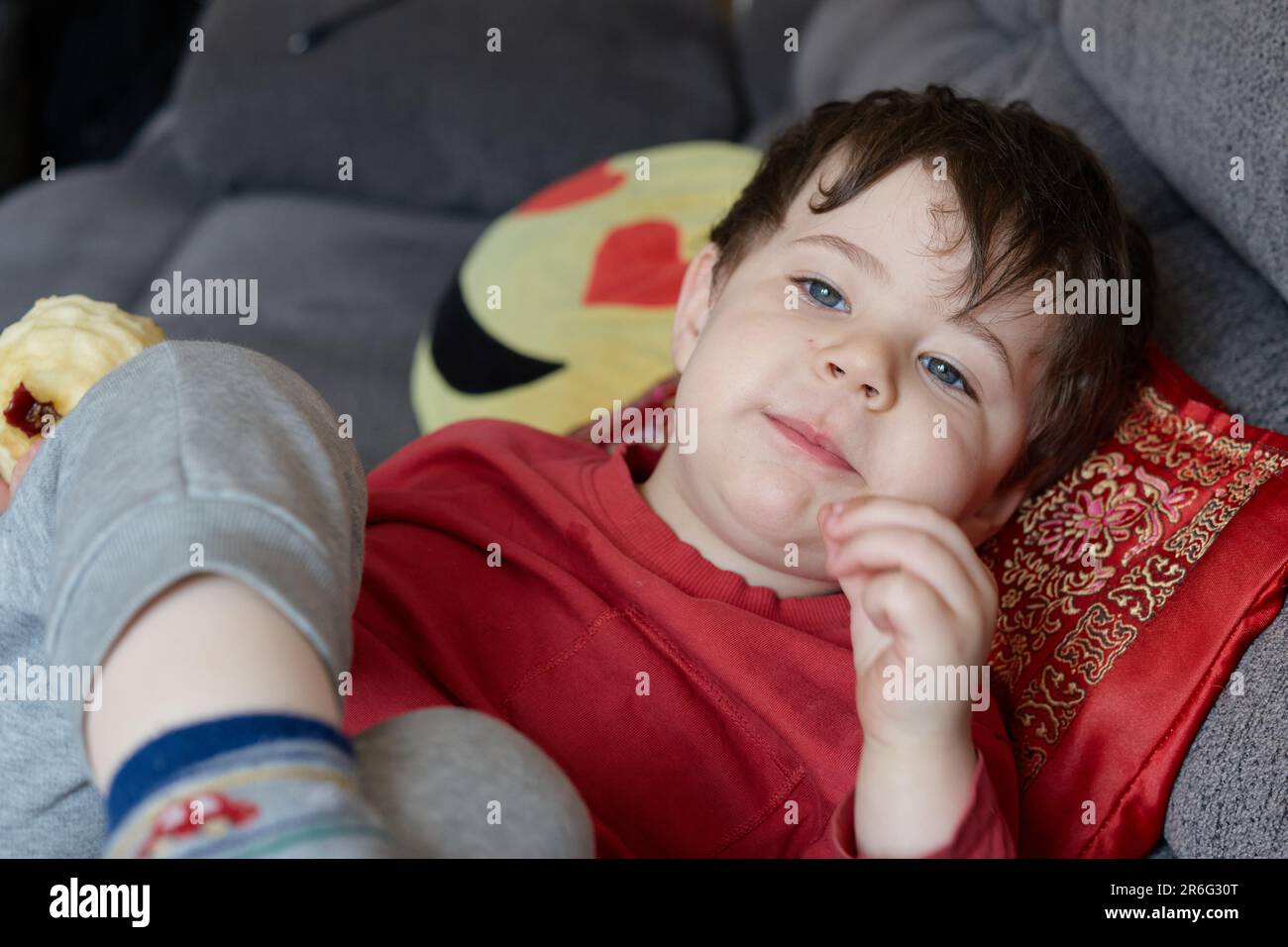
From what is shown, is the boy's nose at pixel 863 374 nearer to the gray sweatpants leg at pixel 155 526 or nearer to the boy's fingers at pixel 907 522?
the boy's fingers at pixel 907 522

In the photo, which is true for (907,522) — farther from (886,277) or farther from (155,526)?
(155,526)

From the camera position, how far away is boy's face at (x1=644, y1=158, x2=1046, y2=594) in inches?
37.3

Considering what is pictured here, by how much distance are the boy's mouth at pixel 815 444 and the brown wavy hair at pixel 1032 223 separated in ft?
0.54

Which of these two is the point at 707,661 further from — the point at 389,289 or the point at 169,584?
the point at 389,289

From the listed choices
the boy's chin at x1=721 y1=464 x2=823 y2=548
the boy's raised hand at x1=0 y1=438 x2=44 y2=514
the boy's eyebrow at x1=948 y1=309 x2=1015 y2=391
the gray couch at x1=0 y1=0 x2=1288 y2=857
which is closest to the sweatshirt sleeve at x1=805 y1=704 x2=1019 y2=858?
the boy's chin at x1=721 y1=464 x2=823 y2=548

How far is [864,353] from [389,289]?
1131 millimetres

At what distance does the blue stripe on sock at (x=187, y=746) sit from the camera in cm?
52

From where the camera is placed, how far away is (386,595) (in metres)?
0.99

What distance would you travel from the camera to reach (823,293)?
1.02 meters

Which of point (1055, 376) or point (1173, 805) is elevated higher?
point (1055, 376)

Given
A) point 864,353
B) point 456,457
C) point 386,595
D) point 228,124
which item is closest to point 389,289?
point 228,124

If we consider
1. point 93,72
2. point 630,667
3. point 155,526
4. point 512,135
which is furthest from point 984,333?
point 93,72

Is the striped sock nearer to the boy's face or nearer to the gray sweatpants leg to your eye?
the gray sweatpants leg

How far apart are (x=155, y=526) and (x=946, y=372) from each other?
0.65m
